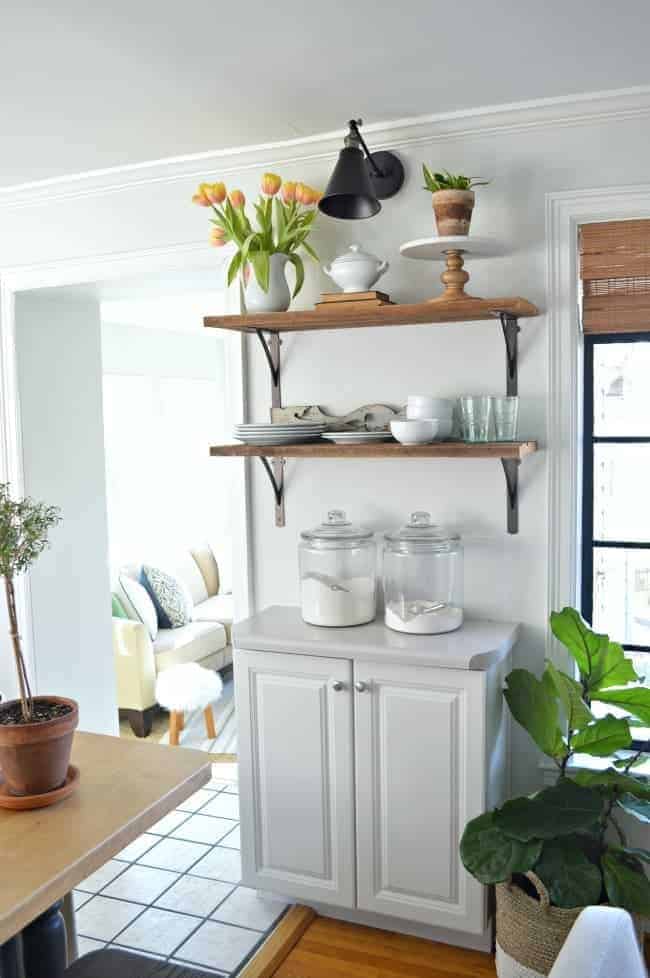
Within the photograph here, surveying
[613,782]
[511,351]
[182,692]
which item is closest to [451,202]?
[511,351]

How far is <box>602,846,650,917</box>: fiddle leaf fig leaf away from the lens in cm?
205

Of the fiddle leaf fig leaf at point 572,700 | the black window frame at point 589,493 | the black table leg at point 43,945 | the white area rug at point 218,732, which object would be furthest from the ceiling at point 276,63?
the white area rug at point 218,732

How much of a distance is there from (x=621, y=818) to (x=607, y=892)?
47 cm

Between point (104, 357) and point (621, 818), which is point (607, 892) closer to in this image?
point (621, 818)

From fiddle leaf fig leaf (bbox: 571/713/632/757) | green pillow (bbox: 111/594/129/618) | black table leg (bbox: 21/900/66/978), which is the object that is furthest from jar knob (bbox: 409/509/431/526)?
green pillow (bbox: 111/594/129/618)

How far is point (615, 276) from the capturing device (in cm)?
247

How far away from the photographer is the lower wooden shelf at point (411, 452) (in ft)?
7.60

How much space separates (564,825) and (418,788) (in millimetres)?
438

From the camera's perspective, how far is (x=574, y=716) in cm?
219

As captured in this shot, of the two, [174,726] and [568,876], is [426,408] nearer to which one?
[568,876]

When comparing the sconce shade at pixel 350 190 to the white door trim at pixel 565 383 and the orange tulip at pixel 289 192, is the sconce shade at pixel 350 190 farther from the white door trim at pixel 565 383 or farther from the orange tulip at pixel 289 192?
the white door trim at pixel 565 383

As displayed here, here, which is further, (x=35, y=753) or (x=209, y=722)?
(x=209, y=722)

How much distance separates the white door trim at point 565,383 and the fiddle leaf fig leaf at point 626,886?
1.97ft

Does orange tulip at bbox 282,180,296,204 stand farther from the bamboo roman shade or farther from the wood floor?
the wood floor
